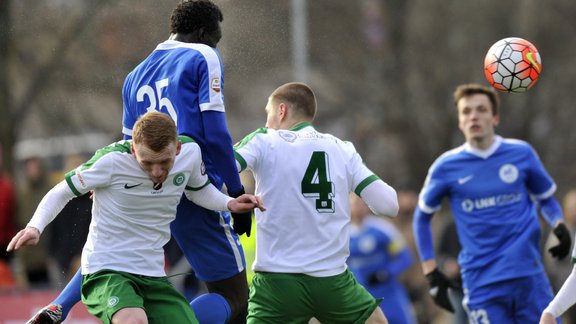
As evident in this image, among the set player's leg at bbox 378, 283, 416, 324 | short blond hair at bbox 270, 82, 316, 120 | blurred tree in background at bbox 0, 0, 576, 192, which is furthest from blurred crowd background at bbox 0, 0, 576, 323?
short blond hair at bbox 270, 82, 316, 120

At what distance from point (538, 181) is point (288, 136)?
266 centimetres

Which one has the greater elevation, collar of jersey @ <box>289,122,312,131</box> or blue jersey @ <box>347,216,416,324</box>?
collar of jersey @ <box>289,122,312,131</box>

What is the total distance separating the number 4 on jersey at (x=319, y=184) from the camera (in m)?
7.55

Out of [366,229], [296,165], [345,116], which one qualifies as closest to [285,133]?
[296,165]

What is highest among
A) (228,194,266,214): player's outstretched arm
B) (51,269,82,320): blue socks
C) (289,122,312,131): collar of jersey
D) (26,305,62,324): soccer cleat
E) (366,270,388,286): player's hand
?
(289,122,312,131): collar of jersey

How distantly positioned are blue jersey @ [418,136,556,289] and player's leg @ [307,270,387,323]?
1.91m

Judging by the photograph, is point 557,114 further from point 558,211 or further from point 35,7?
point 558,211

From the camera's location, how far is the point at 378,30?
71.3ft

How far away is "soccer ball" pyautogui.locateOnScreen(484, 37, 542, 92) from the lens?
29.1 feet

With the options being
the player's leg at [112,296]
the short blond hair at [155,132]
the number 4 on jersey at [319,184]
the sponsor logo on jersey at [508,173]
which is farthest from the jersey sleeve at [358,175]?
the sponsor logo on jersey at [508,173]

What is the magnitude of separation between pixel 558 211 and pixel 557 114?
12.3 metres

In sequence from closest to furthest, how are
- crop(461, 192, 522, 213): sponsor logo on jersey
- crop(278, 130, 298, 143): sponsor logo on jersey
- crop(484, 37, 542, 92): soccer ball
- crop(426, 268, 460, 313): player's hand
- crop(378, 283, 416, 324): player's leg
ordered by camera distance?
1. crop(278, 130, 298, 143): sponsor logo on jersey
2. crop(484, 37, 542, 92): soccer ball
3. crop(461, 192, 522, 213): sponsor logo on jersey
4. crop(426, 268, 460, 313): player's hand
5. crop(378, 283, 416, 324): player's leg

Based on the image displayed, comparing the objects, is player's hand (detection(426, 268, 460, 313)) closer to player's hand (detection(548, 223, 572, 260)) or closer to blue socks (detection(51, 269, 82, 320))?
player's hand (detection(548, 223, 572, 260))

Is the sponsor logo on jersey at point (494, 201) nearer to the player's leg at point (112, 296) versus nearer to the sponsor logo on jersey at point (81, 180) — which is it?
the player's leg at point (112, 296)
